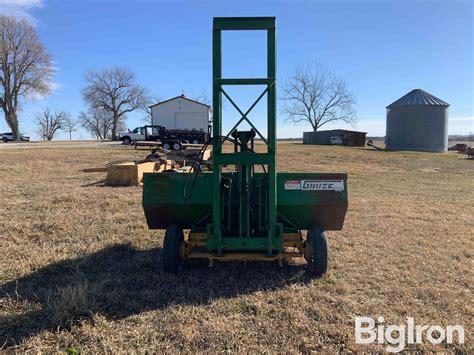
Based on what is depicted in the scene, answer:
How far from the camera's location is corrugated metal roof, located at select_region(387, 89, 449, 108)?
42.2 m

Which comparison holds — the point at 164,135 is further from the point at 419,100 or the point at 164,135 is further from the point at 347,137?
the point at 419,100

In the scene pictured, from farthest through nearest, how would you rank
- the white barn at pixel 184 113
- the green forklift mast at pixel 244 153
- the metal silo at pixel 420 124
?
the white barn at pixel 184 113 < the metal silo at pixel 420 124 < the green forklift mast at pixel 244 153

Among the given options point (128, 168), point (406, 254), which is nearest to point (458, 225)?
point (406, 254)

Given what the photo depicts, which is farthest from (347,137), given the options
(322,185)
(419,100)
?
(322,185)

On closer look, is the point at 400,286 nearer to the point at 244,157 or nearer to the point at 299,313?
the point at 299,313

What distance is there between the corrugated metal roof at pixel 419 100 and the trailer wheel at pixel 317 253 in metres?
42.9

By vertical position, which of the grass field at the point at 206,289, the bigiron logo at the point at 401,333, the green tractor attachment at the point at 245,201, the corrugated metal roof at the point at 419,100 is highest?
the corrugated metal roof at the point at 419,100

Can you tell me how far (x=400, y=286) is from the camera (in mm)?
4082

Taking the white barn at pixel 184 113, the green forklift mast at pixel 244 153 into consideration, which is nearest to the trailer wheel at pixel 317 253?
the green forklift mast at pixel 244 153

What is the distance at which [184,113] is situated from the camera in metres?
43.1

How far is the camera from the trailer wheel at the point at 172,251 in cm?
420

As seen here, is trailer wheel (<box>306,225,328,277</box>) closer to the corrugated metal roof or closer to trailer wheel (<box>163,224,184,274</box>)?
trailer wheel (<box>163,224,184,274</box>)

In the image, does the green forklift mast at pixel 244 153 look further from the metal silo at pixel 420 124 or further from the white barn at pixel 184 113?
the metal silo at pixel 420 124

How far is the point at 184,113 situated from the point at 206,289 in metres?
40.5
